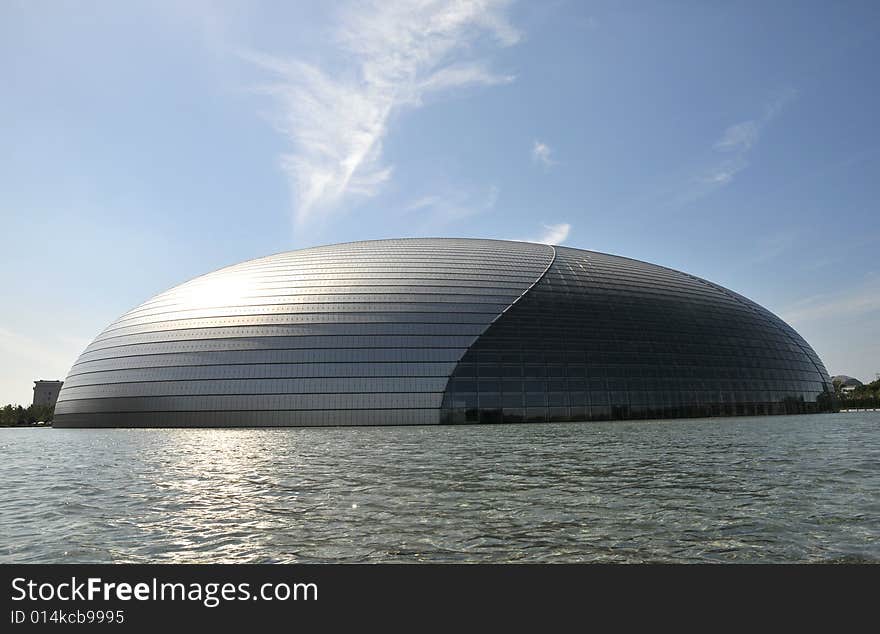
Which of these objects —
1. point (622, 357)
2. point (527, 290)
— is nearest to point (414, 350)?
point (527, 290)

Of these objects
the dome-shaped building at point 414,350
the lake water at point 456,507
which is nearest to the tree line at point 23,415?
the dome-shaped building at point 414,350

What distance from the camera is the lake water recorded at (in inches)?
318

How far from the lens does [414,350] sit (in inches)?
1736

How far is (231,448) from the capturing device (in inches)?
997

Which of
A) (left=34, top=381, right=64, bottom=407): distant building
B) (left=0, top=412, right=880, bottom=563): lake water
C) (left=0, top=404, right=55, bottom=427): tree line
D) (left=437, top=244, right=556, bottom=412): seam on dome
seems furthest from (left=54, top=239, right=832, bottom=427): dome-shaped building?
(left=34, top=381, right=64, bottom=407): distant building

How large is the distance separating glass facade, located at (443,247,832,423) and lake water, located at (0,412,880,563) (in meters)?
23.5

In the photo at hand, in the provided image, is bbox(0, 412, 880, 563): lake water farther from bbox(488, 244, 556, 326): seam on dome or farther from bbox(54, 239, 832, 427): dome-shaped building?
bbox(488, 244, 556, 326): seam on dome

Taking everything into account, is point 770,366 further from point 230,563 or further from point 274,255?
point 230,563

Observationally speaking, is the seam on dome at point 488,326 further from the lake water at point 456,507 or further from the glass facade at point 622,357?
the lake water at point 456,507

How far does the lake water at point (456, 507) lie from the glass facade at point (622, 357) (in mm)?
23495
